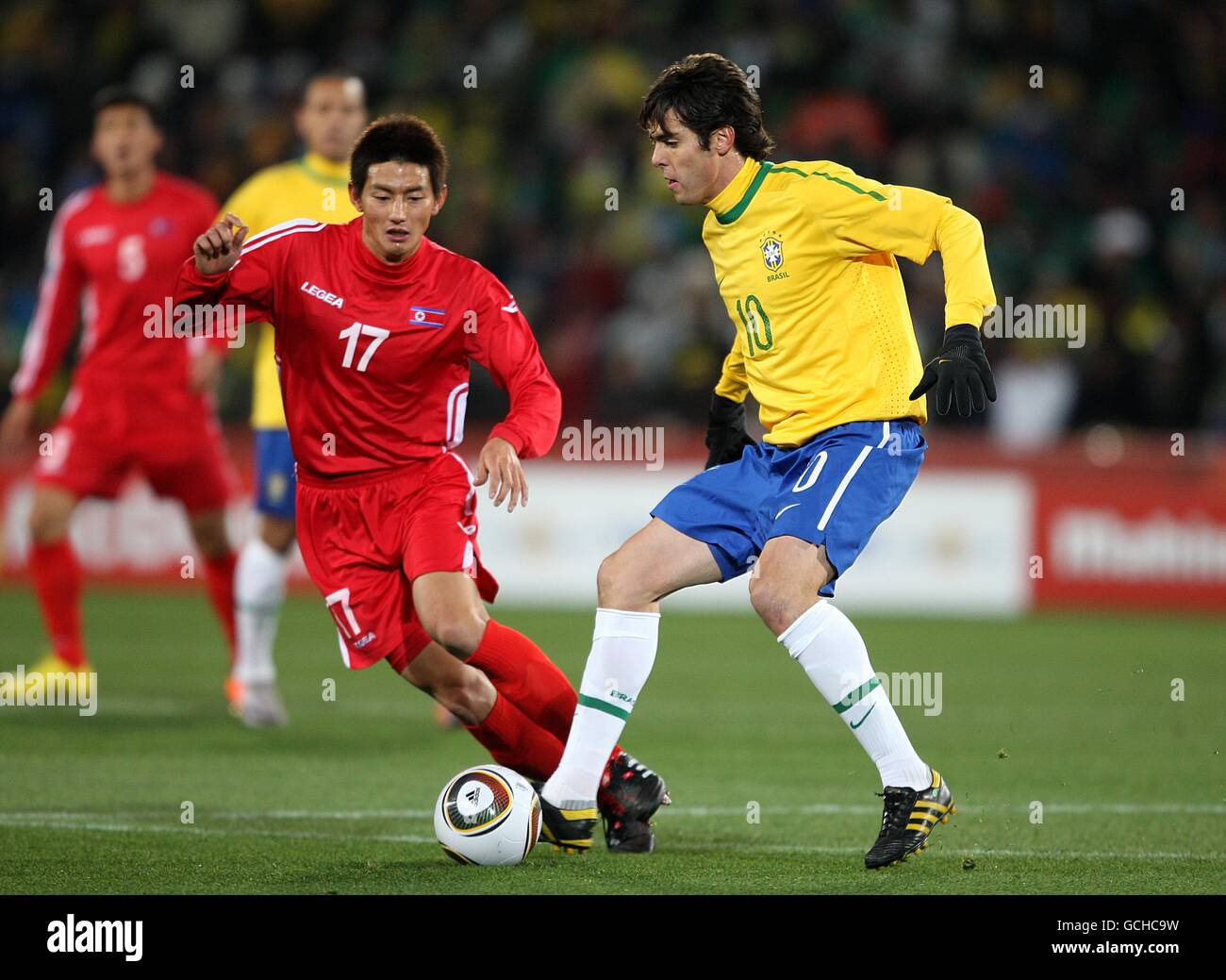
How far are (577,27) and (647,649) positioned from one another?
1254 cm

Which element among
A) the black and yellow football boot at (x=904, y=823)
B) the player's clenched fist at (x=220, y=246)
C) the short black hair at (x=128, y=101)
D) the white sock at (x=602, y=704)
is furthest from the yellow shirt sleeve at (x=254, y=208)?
the black and yellow football boot at (x=904, y=823)

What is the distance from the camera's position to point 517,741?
543 cm

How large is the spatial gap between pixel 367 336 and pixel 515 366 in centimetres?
48

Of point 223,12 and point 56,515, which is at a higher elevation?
point 223,12

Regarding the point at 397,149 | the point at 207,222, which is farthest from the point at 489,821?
the point at 207,222

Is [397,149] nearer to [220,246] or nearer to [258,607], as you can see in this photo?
[220,246]

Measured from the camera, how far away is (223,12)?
56.4 feet

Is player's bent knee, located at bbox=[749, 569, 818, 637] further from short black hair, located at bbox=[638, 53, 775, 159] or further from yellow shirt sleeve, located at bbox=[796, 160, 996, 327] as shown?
short black hair, located at bbox=[638, 53, 775, 159]

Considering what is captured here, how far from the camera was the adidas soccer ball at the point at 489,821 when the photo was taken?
16.2 ft

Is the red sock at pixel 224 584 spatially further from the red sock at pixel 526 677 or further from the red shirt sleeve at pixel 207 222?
the red sock at pixel 526 677

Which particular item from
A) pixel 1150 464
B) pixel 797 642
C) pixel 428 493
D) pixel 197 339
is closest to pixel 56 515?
pixel 197 339
